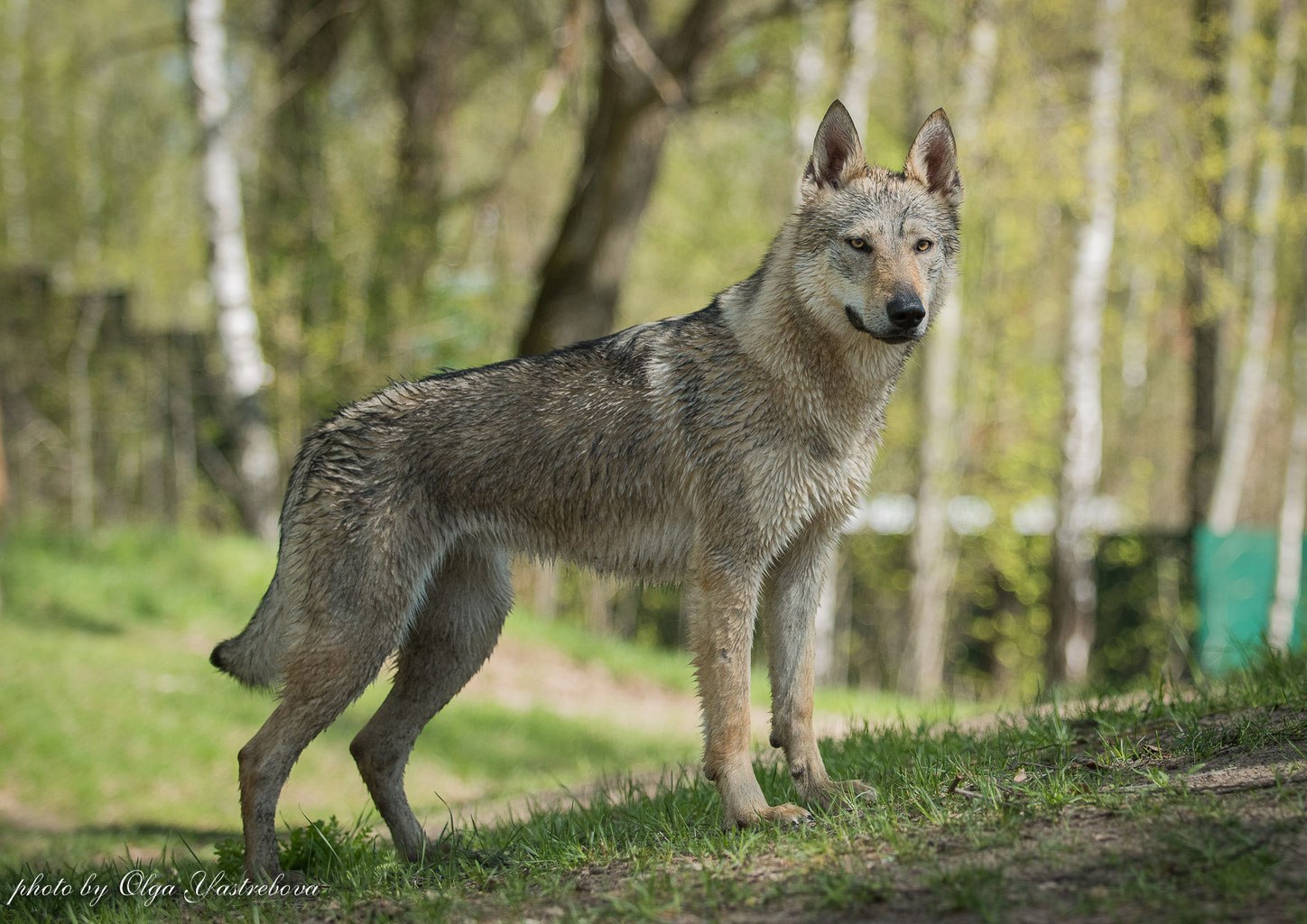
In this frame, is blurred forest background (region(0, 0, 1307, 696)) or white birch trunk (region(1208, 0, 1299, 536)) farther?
white birch trunk (region(1208, 0, 1299, 536))

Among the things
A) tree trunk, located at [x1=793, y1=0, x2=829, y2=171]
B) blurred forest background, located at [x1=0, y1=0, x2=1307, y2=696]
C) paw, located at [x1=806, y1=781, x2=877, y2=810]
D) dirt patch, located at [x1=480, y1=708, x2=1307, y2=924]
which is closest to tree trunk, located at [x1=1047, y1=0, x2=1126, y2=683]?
blurred forest background, located at [x1=0, y1=0, x2=1307, y2=696]

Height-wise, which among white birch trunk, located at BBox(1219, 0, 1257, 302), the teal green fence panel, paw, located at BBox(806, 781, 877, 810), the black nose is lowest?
the teal green fence panel

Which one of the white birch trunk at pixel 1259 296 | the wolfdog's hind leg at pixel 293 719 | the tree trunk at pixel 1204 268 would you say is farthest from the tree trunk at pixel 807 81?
the wolfdog's hind leg at pixel 293 719

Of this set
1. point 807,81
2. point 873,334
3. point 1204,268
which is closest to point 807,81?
point 807,81

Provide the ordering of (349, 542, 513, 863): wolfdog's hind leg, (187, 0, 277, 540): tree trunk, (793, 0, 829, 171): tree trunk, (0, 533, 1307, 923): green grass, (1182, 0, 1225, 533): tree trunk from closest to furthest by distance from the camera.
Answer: (0, 533, 1307, 923): green grass < (349, 542, 513, 863): wolfdog's hind leg < (187, 0, 277, 540): tree trunk < (1182, 0, 1225, 533): tree trunk < (793, 0, 829, 171): tree trunk

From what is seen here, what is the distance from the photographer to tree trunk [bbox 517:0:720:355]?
1281cm

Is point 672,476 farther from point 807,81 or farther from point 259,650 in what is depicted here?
point 807,81

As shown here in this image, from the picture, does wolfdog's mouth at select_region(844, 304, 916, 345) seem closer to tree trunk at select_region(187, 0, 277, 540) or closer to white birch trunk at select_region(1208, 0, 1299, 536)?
tree trunk at select_region(187, 0, 277, 540)

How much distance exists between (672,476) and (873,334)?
0.96 metres

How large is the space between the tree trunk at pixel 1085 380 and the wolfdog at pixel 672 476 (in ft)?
31.7

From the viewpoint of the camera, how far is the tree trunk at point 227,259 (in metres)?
12.4

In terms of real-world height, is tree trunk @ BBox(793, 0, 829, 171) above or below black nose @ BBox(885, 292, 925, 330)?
above

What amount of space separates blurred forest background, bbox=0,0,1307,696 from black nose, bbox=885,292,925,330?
21.2ft

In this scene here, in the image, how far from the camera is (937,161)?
5.16 m
